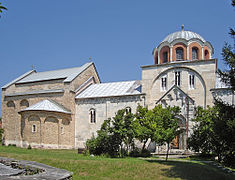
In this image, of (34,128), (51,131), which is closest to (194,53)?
(51,131)

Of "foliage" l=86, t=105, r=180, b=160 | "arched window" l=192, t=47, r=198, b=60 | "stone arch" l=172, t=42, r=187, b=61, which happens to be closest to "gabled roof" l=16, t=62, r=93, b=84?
"foliage" l=86, t=105, r=180, b=160

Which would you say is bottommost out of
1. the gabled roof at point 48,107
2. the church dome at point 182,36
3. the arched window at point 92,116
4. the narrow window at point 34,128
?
the narrow window at point 34,128

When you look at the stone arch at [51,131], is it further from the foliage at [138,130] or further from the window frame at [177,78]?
the window frame at [177,78]

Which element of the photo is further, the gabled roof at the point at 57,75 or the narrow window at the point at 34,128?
the gabled roof at the point at 57,75

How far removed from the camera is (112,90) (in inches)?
1217

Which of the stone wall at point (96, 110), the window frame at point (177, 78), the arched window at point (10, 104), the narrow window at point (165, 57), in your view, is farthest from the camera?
the arched window at point (10, 104)

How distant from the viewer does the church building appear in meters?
25.5

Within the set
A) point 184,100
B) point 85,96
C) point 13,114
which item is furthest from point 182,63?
point 13,114

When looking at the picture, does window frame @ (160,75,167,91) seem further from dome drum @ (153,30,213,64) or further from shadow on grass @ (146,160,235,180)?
shadow on grass @ (146,160,235,180)

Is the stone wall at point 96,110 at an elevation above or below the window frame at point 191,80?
below

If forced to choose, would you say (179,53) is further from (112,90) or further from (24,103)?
(24,103)

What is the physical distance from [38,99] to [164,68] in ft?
51.9

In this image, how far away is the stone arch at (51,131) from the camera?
27922mm

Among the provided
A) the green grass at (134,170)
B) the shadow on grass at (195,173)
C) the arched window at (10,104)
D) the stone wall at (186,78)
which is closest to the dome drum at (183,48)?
the stone wall at (186,78)
